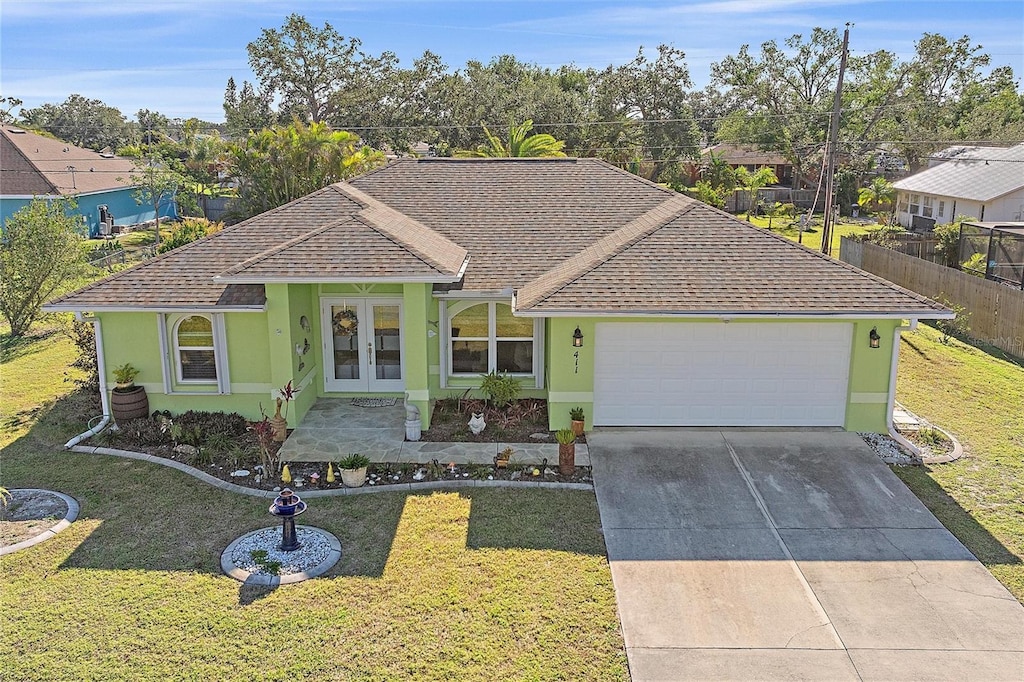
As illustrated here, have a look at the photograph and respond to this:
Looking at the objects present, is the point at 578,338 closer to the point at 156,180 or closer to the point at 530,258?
the point at 530,258

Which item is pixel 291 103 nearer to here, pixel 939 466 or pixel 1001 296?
pixel 1001 296

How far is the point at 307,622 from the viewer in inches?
316

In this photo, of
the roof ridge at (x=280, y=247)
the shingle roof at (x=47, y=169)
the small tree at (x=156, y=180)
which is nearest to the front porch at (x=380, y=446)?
Result: the roof ridge at (x=280, y=247)

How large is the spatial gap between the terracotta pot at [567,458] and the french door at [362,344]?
446 cm

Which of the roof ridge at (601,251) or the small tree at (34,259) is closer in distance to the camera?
the roof ridge at (601,251)

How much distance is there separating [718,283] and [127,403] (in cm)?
1089

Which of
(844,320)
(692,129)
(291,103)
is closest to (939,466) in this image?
(844,320)

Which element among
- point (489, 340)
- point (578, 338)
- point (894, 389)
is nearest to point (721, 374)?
point (578, 338)

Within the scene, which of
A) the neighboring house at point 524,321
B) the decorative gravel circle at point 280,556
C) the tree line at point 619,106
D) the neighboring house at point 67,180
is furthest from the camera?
the tree line at point 619,106

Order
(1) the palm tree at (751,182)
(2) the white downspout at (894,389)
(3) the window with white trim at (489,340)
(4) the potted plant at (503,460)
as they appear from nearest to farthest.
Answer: (4) the potted plant at (503,460) → (2) the white downspout at (894,389) → (3) the window with white trim at (489,340) → (1) the palm tree at (751,182)

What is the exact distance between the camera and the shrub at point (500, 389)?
13938mm

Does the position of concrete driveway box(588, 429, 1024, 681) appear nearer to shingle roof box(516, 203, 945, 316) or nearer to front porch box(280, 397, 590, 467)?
front porch box(280, 397, 590, 467)

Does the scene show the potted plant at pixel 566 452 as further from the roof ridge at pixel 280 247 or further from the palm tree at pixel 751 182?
the palm tree at pixel 751 182

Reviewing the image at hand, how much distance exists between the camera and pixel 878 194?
1869 inches
